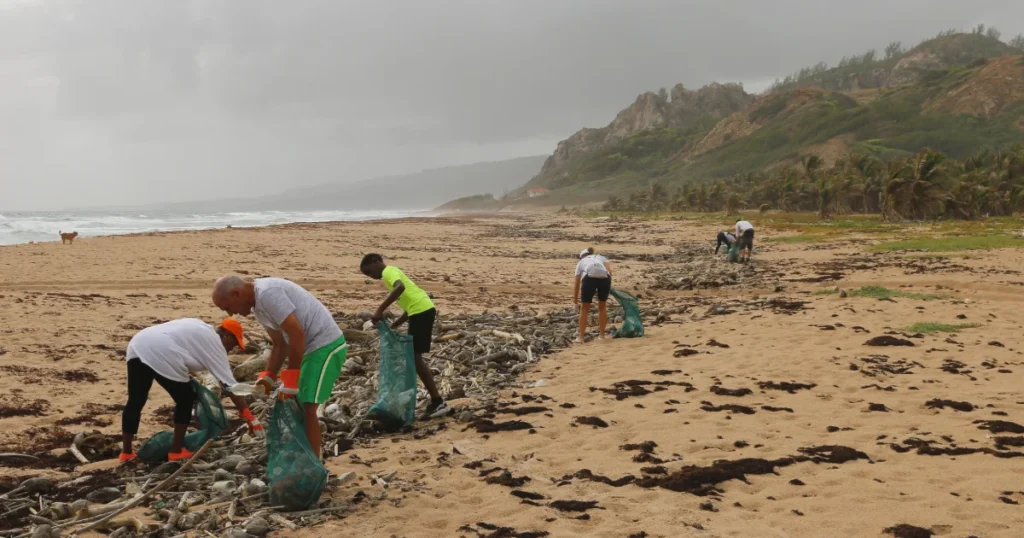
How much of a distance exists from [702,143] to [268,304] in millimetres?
151165

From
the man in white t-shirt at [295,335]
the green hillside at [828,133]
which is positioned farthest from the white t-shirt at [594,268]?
the green hillside at [828,133]

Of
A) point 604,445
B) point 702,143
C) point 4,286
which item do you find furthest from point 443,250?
point 702,143

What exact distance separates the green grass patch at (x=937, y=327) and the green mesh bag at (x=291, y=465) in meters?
8.84

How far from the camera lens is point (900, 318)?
33.2ft

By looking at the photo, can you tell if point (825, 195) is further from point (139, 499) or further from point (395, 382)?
point (139, 499)

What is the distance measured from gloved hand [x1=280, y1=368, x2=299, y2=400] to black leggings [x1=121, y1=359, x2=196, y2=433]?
1.49 metres

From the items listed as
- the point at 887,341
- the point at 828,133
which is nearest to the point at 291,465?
the point at 887,341

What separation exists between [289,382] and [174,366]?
1.52 m

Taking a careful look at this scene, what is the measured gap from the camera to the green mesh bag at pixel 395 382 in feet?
19.7

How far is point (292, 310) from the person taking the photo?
424cm

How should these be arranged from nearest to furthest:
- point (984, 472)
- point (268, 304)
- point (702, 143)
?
point (268, 304), point (984, 472), point (702, 143)

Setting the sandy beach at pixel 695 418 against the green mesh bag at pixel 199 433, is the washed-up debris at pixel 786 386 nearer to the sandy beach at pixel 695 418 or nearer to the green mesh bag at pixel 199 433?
the sandy beach at pixel 695 418

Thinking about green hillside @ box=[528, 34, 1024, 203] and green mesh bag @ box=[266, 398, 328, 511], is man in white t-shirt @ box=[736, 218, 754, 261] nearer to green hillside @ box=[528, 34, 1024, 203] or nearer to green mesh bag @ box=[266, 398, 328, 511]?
green mesh bag @ box=[266, 398, 328, 511]

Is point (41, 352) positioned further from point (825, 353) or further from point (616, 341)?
point (825, 353)
